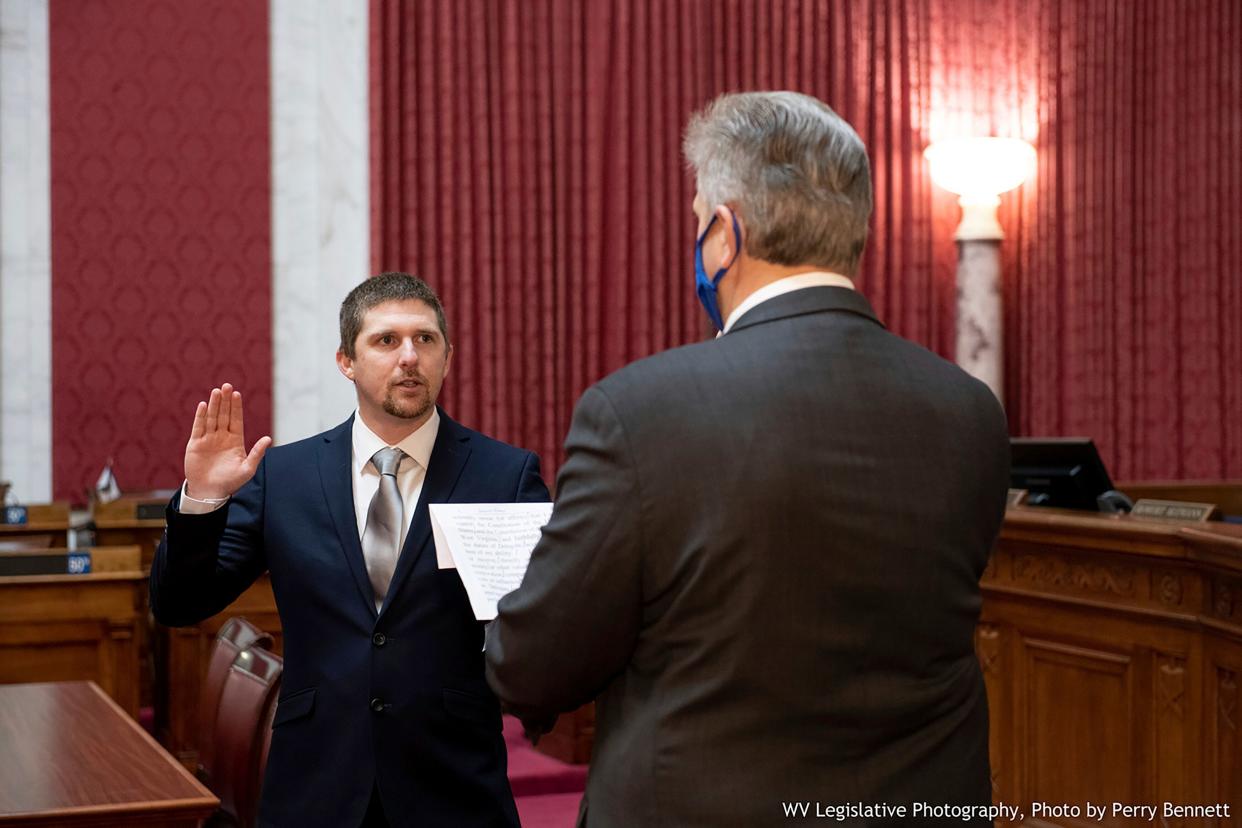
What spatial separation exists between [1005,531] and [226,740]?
8.68ft

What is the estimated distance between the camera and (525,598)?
1429 mm

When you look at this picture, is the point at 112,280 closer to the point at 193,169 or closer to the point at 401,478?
the point at 193,169

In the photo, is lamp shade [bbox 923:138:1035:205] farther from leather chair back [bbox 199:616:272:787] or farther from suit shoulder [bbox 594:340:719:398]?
suit shoulder [bbox 594:340:719:398]

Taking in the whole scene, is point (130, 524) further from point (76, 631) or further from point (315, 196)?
point (315, 196)

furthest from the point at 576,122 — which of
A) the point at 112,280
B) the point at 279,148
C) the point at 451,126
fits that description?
the point at 112,280

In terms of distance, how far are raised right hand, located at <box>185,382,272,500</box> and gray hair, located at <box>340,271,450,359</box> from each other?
0.26 metres

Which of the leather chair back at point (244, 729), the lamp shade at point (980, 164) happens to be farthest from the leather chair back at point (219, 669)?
the lamp shade at point (980, 164)

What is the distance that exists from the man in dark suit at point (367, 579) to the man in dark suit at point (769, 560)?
27.1 inches

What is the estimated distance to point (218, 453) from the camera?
2152mm

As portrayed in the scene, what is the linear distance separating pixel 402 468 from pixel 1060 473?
3147 mm

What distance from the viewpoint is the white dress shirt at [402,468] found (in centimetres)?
227

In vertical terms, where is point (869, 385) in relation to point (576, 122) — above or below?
below

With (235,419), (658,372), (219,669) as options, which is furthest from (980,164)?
(658,372)

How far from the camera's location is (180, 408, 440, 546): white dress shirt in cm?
227
